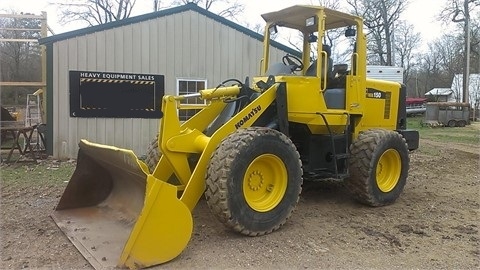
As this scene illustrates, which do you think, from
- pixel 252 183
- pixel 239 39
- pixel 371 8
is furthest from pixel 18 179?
pixel 371 8

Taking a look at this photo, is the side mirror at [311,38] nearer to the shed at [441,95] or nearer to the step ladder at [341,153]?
the step ladder at [341,153]

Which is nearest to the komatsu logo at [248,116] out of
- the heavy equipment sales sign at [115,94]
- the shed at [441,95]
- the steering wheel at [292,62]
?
the steering wheel at [292,62]

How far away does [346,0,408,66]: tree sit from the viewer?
36.0m

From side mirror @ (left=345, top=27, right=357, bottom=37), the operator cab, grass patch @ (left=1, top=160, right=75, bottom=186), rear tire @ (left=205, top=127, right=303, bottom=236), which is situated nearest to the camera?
rear tire @ (left=205, top=127, right=303, bottom=236)

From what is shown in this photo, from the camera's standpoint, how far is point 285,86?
5457 mm

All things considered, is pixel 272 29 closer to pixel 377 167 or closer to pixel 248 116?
pixel 248 116

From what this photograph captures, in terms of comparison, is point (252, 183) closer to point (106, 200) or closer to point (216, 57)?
point (106, 200)

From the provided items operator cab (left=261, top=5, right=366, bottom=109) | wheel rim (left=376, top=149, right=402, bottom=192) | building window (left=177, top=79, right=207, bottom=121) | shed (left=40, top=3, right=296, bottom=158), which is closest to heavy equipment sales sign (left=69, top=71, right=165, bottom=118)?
shed (left=40, top=3, right=296, bottom=158)

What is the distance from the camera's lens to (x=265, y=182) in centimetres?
503

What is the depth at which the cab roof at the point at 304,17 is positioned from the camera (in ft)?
19.5

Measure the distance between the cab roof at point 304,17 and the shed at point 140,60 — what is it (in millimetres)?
4686

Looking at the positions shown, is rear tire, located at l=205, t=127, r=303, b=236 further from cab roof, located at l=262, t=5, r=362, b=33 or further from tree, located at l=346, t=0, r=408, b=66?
tree, located at l=346, t=0, r=408, b=66

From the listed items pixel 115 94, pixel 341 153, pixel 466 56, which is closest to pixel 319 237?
pixel 341 153

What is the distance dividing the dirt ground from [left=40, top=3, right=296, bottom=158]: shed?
127 inches
